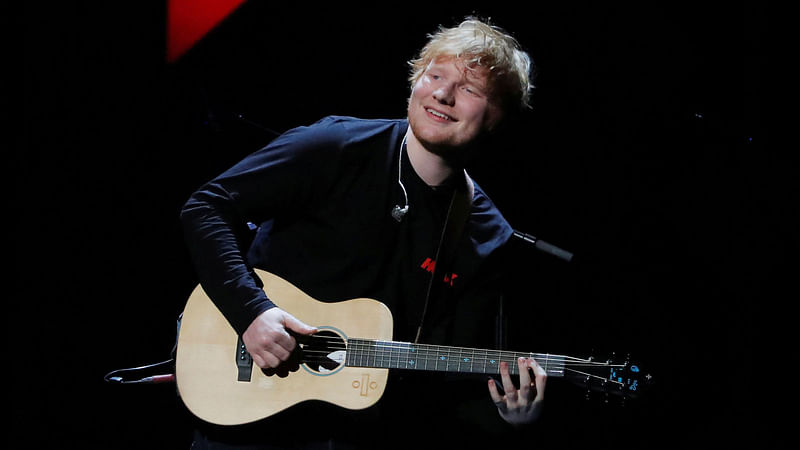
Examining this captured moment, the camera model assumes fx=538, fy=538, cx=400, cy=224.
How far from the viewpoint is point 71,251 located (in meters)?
2.55

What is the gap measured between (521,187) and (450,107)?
1275mm

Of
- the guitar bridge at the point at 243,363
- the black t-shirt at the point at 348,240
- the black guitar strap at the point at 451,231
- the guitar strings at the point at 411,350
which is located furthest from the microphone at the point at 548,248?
the guitar bridge at the point at 243,363

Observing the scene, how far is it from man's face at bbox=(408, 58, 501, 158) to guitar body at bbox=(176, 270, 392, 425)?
0.71m

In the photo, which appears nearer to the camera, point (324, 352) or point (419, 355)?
point (324, 352)

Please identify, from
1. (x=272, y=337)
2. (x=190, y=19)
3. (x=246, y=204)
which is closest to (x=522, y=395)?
(x=272, y=337)

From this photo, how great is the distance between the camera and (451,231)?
239 cm

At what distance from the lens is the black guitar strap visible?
2291mm

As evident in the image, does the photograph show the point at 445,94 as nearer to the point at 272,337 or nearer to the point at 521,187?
the point at 272,337

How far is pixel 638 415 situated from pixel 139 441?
272 centimetres

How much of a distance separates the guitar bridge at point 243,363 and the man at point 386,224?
0.09 meters

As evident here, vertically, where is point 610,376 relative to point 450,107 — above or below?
below

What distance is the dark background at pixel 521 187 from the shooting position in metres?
2.51

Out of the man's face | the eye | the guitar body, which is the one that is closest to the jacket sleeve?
the guitar body

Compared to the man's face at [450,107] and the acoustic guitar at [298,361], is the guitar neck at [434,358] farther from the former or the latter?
the man's face at [450,107]
